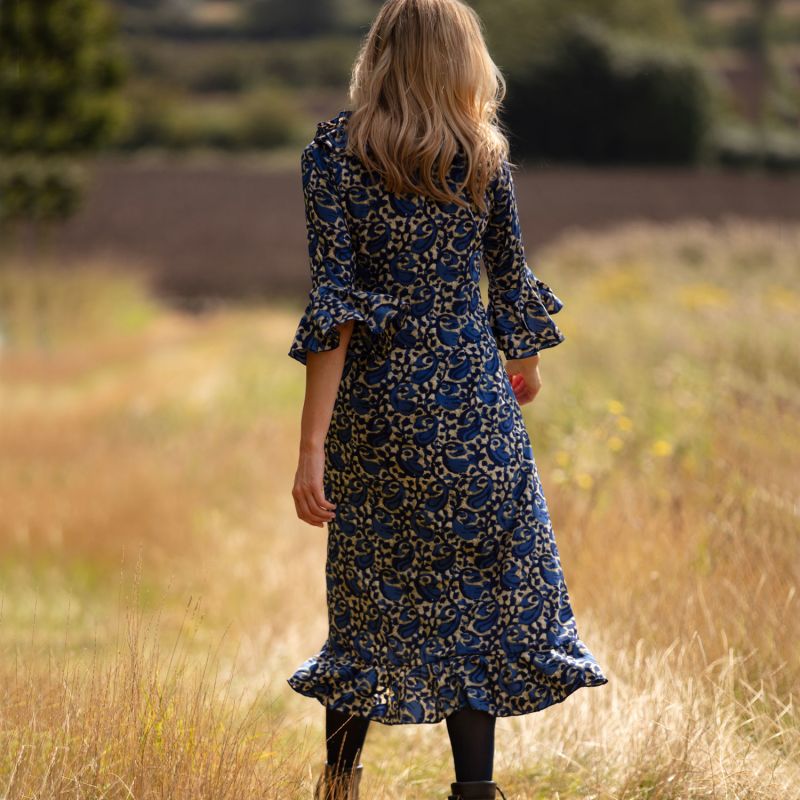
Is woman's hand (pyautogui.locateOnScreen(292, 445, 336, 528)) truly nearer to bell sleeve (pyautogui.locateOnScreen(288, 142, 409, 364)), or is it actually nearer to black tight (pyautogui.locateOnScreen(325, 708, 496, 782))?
bell sleeve (pyautogui.locateOnScreen(288, 142, 409, 364))

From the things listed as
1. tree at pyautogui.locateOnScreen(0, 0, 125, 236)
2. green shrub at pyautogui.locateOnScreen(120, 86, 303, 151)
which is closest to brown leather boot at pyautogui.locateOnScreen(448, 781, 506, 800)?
tree at pyautogui.locateOnScreen(0, 0, 125, 236)

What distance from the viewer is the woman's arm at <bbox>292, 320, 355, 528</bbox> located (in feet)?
7.50

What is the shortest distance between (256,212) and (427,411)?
22.0 meters

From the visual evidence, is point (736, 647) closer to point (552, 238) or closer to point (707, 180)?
point (552, 238)

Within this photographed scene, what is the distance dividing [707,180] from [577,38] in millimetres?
7431

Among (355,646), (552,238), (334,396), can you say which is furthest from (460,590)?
(552,238)

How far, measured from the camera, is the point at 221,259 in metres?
21.8

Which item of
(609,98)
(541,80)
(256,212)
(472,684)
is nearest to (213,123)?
(541,80)

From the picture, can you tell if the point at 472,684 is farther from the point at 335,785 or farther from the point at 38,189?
the point at 38,189

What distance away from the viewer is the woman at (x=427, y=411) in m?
2.31

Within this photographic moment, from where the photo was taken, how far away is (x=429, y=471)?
2340mm

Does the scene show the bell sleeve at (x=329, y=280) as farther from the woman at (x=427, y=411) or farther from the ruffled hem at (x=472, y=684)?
the ruffled hem at (x=472, y=684)

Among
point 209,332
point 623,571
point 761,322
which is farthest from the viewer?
point 209,332

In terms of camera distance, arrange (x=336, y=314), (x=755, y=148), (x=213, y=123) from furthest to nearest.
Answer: (x=213, y=123) < (x=755, y=148) < (x=336, y=314)
